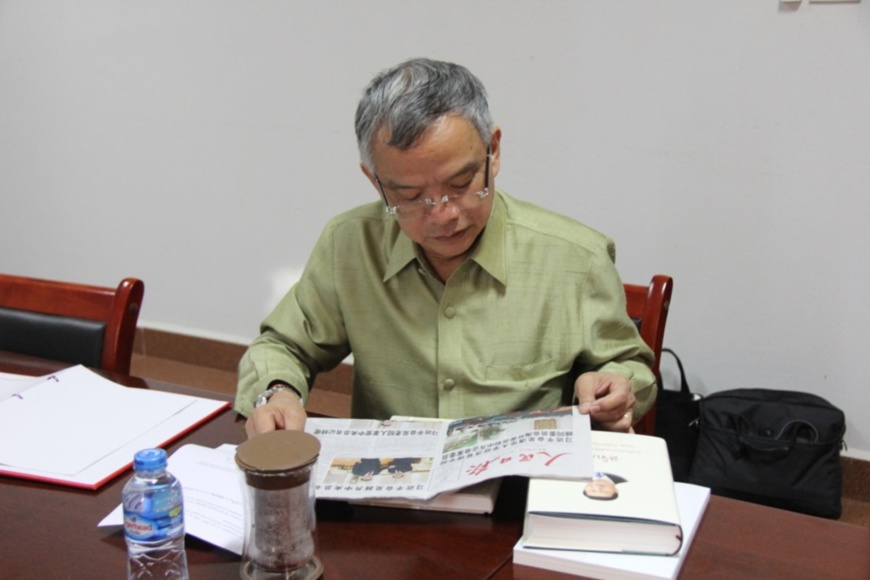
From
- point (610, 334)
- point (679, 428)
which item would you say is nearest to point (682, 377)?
point (679, 428)

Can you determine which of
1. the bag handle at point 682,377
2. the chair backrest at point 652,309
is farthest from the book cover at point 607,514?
the bag handle at point 682,377

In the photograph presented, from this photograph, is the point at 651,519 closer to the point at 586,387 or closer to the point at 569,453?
the point at 569,453

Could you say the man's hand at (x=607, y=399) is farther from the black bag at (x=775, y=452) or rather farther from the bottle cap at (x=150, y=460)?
the black bag at (x=775, y=452)

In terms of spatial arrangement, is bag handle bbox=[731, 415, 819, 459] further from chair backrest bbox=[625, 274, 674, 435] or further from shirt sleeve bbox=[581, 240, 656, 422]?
shirt sleeve bbox=[581, 240, 656, 422]

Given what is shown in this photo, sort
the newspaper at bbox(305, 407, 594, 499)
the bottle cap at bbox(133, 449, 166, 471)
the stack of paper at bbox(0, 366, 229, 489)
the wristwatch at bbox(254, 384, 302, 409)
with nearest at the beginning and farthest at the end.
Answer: the bottle cap at bbox(133, 449, 166, 471) → the newspaper at bbox(305, 407, 594, 499) → the stack of paper at bbox(0, 366, 229, 489) → the wristwatch at bbox(254, 384, 302, 409)

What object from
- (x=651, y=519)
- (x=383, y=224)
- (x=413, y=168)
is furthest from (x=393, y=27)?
(x=651, y=519)

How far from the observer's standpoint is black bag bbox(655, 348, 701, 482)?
8.29ft

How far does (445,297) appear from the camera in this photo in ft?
4.67

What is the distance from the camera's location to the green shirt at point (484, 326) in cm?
142

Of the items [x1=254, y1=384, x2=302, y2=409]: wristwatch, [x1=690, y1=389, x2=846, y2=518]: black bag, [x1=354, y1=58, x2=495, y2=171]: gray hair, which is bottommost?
[x1=690, y1=389, x2=846, y2=518]: black bag

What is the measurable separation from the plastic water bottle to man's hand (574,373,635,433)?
58 cm

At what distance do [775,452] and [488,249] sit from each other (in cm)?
138

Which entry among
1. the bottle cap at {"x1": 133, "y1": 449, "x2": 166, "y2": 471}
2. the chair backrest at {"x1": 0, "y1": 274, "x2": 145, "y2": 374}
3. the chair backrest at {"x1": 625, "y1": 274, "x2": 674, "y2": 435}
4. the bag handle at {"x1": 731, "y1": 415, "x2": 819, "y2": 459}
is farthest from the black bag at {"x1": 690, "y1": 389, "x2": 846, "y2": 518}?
the bottle cap at {"x1": 133, "y1": 449, "x2": 166, "y2": 471}

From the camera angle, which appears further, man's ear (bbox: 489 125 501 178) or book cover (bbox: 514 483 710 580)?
man's ear (bbox: 489 125 501 178)
